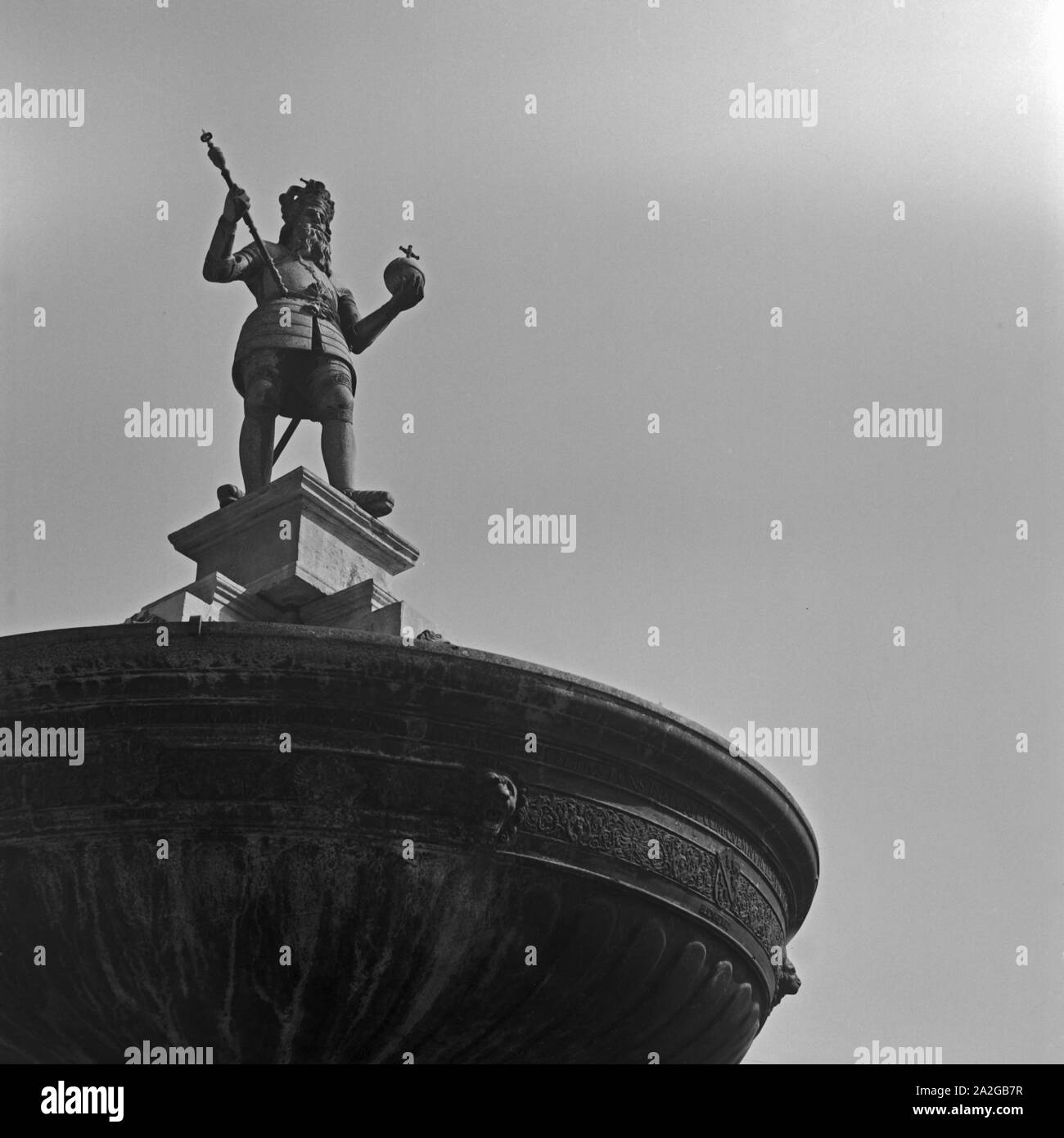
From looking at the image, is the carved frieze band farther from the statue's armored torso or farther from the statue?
the statue's armored torso

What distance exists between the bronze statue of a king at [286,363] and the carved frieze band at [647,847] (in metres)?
2.83

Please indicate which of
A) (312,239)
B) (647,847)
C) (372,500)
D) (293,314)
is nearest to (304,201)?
(312,239)

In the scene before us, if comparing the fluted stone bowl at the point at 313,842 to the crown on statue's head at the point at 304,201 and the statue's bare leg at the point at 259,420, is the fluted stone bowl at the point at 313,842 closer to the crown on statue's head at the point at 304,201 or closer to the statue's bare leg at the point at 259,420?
the statue's bare leg at the point at 259,420

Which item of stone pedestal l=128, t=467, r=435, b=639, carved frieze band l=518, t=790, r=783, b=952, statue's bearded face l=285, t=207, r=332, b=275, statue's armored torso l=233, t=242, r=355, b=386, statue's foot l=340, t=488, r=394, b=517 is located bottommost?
carved frieze band l=518, t=790, r=783, b=952

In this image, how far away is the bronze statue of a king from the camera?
1108cm

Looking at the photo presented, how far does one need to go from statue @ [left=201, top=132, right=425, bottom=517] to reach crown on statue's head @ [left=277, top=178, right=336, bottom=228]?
1.71 feet

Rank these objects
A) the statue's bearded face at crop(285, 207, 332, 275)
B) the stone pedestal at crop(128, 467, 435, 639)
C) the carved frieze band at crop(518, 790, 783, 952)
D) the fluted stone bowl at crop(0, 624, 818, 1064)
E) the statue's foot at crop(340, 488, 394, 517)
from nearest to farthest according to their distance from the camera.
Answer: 1. the fluted stone bowl at crop(0, 624, 818, 1064)
2. the carved frieze band at crop(518, 790, 783, 952)
3. the stone pedestal at crop(128, 467, 435, 639)
4. the statue's foot at crop(340, 488, 394, 517)
5. the statue's bearded face at crop(285, 207, 332, 275)

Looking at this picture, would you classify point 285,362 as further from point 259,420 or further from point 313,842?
point 313,842

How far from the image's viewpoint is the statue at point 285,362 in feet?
36.3

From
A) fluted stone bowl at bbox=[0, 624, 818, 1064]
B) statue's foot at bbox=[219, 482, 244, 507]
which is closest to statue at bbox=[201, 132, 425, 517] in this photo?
statue's foot at bbox=[219, 482, 244, 507]
